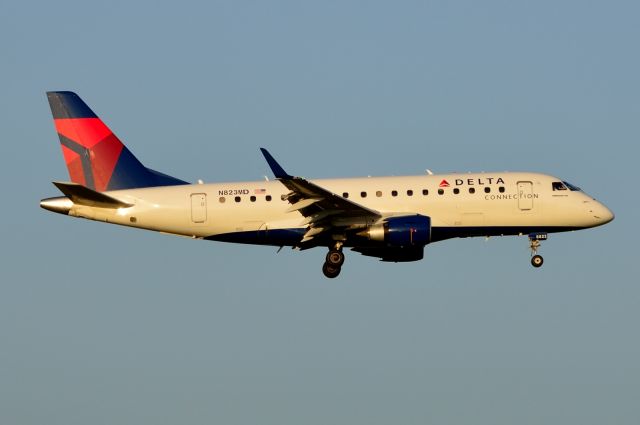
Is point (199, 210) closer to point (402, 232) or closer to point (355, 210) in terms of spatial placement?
point (355, 210)

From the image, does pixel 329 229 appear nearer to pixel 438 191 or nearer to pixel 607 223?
pixel 438 191

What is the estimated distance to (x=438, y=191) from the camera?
6006 centimetres

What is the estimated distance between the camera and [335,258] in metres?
60.2

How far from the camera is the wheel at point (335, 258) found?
198 feet

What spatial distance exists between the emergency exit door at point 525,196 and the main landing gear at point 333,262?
27.2 ft

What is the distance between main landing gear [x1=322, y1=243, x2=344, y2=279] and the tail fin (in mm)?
7978

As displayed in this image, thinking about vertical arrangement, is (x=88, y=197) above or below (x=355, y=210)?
above

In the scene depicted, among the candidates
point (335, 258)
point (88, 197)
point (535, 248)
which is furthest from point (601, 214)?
point (88, 197)

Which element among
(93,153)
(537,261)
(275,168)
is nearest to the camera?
(275,168)

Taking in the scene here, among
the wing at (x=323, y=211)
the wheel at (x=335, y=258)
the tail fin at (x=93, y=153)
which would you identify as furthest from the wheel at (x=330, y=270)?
the tail fin at (x=93, y=153)

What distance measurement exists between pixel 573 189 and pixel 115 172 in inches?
832

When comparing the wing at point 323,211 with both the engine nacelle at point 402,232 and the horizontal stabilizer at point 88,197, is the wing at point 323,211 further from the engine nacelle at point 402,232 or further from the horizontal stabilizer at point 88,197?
the horizontal stabilizer at point 88,197

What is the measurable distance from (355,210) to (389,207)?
2051 millimetres

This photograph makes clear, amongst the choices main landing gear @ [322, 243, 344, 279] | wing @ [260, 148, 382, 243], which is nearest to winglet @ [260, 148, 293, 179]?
wing @ [260, 148, 382, 243]
